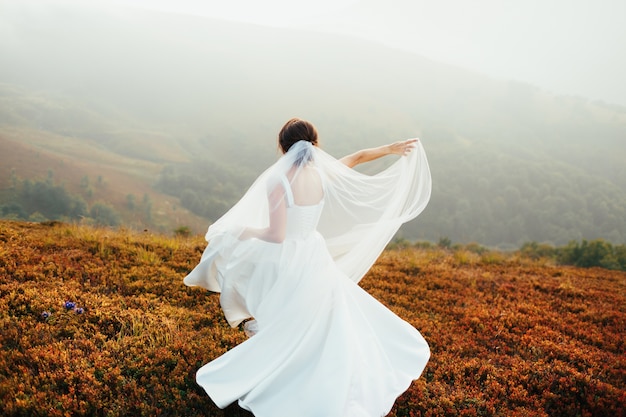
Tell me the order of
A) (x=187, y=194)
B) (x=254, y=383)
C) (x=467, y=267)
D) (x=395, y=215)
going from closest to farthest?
(x=254, y=383) → (x=395, y=215) → (x=467, y=267) → (x=187, y=194)

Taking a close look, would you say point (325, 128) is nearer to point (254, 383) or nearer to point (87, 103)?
point (87, 103)

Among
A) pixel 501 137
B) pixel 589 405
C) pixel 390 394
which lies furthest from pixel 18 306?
pixel 501 137

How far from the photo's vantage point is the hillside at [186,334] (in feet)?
13.9

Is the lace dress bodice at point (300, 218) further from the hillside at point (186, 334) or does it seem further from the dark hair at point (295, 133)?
the hillside at point (186, 334)

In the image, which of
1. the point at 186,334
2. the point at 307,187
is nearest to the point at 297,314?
the point at 307,187

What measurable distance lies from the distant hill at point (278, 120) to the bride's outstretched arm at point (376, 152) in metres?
70.3

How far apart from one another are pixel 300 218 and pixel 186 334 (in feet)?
→ 7.94

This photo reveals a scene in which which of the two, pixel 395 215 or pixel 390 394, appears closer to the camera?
pixel 390 394

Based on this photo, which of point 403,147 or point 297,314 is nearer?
point 297,314

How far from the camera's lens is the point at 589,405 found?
473cm

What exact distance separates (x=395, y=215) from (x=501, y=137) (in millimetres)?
149794

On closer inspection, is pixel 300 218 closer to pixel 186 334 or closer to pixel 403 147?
pixel 403 147

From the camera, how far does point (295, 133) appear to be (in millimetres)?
4508

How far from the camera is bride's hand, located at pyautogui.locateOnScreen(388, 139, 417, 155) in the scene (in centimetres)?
559
